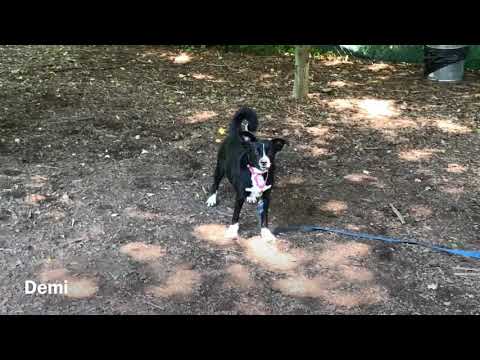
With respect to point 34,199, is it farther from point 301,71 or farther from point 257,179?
point 301,71

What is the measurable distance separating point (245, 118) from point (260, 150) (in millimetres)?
624

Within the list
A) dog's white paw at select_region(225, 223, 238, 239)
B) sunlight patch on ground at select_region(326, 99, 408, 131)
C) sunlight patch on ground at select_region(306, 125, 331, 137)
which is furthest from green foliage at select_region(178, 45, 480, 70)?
dog's white paw at select_region(225, 223, 238, 239)

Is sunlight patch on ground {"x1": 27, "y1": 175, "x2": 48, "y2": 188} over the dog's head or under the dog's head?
under

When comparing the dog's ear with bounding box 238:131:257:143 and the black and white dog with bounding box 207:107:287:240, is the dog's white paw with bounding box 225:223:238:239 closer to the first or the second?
the black and white dog with bounding box 207:107:287:240

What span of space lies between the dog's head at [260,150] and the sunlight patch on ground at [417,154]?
2.56 metres

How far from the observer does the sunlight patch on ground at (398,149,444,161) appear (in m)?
6.34

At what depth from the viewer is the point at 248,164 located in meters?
4.45

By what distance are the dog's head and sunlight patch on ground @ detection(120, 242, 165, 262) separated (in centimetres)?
108

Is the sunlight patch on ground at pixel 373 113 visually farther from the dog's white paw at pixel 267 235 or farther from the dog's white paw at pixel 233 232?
the dog's white paw at pixel 233 232

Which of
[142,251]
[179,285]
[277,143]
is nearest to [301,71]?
[277,143]

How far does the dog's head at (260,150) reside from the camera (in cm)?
424

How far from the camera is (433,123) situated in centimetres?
739

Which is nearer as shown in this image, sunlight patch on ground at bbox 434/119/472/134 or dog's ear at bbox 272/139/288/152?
dog's ear at bbox 272/139/288/152

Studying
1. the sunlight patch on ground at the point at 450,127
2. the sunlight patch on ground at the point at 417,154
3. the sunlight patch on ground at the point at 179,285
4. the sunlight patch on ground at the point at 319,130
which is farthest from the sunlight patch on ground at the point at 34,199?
the sunlight patch on ground at the point at 450,127
